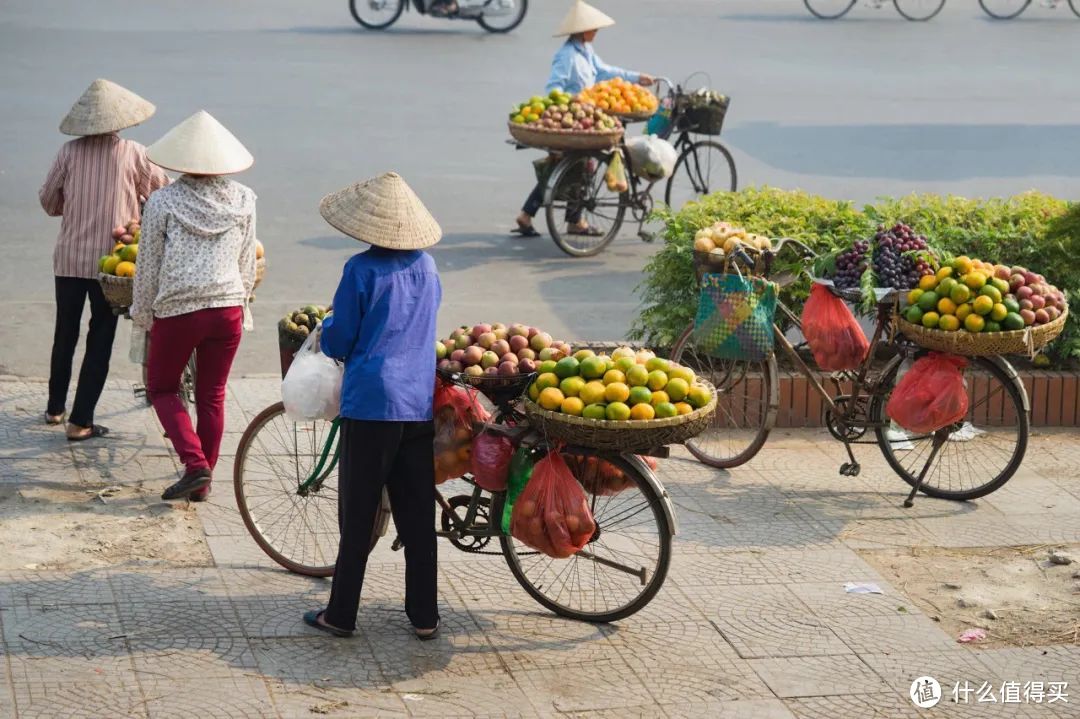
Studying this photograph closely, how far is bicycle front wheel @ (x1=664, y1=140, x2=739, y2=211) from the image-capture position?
538 inches

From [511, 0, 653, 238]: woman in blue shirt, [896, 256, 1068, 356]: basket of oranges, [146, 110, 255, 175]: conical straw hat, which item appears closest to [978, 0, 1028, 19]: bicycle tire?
[511, 0, 653, 238]: woman in blue shirt

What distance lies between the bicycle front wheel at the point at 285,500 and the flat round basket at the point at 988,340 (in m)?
2.72

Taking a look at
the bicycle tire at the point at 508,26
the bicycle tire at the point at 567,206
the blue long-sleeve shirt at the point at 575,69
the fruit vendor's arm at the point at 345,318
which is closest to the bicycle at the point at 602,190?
the bicycle tire at the point at 567,206

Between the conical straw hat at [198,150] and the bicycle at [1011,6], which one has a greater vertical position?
the bicycle at [1011,6]

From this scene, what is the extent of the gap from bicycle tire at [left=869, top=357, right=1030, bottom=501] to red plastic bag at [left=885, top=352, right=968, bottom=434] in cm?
19

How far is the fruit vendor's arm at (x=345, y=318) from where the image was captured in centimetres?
527

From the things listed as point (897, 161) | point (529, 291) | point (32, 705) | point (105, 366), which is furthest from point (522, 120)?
point (32, 705)

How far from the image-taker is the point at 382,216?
5.32 m

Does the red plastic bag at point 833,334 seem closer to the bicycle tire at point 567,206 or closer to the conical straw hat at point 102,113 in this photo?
the conical straw hat at point 102,113

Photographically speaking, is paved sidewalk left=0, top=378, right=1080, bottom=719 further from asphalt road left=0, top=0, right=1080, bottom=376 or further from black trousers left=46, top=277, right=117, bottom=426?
asphalt road left=0, top=0, right=1080, bottom=376

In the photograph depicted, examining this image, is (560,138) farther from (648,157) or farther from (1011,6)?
(1011,6)

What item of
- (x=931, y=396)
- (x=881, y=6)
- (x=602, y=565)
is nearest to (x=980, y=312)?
(x=931, y=396)

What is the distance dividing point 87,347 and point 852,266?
148 inches

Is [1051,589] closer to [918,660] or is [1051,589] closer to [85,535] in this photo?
[918,660]
